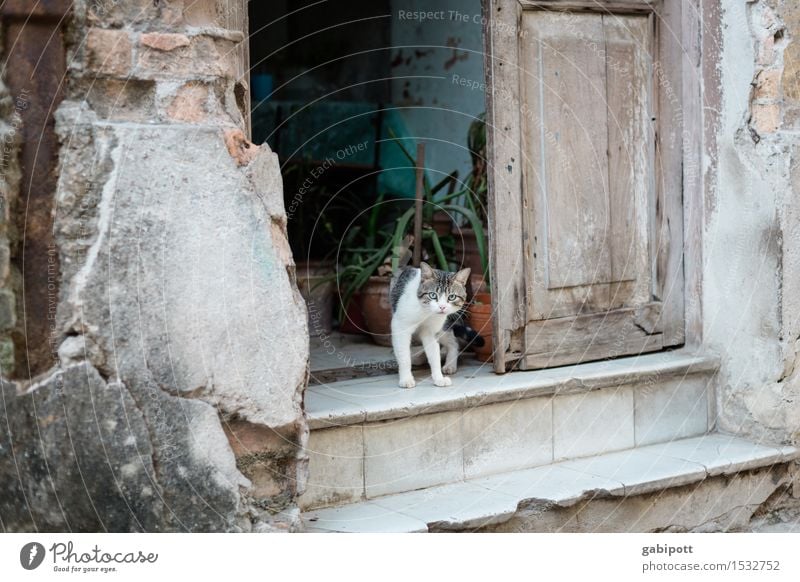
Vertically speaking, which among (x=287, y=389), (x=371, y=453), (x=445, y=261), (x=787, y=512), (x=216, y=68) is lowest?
(x=787, y=512)

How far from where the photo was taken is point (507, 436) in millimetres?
3664

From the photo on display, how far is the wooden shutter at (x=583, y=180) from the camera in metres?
3.89

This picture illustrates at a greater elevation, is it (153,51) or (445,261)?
(153,51)

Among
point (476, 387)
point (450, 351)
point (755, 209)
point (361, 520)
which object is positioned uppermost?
point (755, 209)

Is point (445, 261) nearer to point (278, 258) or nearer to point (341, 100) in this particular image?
point (278, 258)

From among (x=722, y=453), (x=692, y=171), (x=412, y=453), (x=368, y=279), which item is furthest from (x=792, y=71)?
(x=412, y=453)

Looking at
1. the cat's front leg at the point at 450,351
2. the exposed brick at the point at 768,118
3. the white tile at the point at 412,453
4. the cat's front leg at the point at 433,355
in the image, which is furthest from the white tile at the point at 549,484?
the exposed brick at the point at 768,118

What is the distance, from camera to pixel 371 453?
3363mm

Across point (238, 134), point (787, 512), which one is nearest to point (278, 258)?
point (238, 134)

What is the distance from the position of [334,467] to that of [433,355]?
0.68 metres

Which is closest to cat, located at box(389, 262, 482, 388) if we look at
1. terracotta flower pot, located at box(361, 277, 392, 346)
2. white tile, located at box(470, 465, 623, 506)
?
white tile, located at box(470, 465, 623, 506)

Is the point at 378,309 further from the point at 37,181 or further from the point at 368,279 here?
the point at 37,181

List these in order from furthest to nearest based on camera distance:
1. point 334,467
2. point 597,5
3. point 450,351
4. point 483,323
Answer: point 483,323 < point 597,5 < point 450,351 < point 334,467

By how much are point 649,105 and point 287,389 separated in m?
2.29
